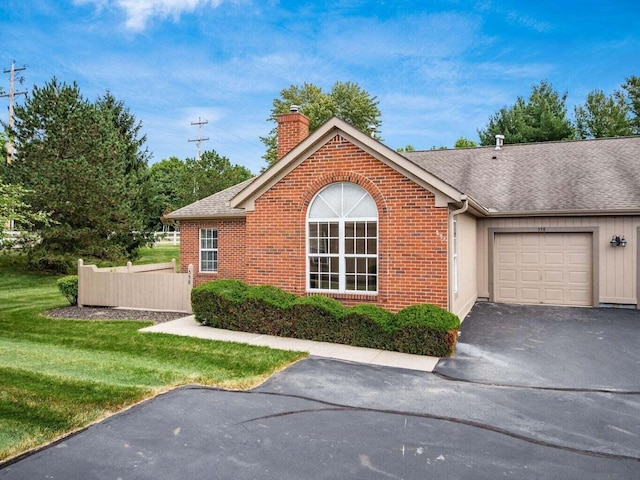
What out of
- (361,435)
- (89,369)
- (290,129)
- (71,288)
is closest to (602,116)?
(290,129)

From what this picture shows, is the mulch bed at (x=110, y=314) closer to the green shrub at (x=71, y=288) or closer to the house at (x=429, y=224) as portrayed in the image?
the green shrub at (x=71, y=288)

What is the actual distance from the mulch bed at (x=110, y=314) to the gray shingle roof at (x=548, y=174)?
1031 cm

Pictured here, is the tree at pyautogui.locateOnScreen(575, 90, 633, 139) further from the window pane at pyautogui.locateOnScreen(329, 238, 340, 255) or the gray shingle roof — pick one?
the window pane at pyautogui.locateOnScreen(329, 238, 340, 255)

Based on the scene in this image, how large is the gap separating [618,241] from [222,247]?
510 inches

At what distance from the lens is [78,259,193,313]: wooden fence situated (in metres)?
13.5

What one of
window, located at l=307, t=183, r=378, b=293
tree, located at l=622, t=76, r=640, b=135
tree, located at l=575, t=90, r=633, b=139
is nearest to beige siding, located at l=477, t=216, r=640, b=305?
window, located at l=307, t=183, r=378, b=293

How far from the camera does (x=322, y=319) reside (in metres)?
10.1

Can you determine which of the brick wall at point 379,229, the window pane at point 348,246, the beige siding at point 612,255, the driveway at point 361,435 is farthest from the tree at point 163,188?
the driveway at point 361,435

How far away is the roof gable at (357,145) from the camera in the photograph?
10188 millimetres

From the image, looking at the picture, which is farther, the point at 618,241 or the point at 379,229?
the point at 618,241

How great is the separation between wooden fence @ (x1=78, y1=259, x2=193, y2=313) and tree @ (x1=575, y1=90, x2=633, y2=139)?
36.3 meters

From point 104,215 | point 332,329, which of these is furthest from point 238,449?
point 104,215

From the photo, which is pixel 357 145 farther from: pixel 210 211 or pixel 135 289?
pixel 210 211

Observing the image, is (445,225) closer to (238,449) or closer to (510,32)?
(238,449)
